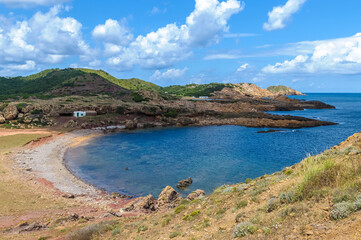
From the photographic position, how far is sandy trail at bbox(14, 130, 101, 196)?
2674cm

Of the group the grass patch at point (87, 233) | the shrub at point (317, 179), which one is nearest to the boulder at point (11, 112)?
the grass patch at point (87, 233)

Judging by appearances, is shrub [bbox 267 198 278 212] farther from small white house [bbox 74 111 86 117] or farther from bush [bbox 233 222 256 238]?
small white house [bbox 74 111 86 117]

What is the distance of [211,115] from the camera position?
3568 inches

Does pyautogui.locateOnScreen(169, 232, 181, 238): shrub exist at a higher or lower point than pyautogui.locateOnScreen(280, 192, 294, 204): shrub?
lower

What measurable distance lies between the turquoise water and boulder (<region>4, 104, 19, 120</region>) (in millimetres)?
28306

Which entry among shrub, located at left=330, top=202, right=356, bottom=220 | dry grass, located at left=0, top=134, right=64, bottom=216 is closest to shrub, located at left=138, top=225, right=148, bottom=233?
shrub, located at left=330, top=202, right=356, bottom=220

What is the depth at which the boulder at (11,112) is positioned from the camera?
63.2 m

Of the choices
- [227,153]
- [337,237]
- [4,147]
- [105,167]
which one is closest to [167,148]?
[227,153]

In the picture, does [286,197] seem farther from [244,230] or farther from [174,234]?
[174,234]

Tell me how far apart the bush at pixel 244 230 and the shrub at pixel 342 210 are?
2.62 meters

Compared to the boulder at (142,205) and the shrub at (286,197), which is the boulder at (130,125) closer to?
the boulder at (142,205)

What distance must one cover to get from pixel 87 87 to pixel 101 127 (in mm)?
Result: 66599

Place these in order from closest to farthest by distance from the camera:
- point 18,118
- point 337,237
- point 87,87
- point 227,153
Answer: point 337,237
point 227,153
point 18,118
point 87,87

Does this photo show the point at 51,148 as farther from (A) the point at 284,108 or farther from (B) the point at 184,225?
(A) the point at 284,108
